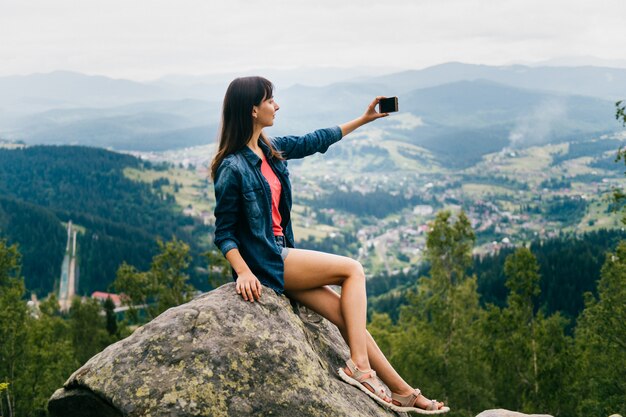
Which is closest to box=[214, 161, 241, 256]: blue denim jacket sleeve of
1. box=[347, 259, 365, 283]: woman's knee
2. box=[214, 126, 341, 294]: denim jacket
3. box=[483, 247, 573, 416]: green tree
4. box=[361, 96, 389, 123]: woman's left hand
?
box=[214, 126, 341, 294]: denim jacket

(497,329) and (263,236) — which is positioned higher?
(263,236)

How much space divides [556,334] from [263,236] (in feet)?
104

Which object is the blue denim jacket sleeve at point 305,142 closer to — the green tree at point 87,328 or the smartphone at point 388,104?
the smartphone at point 388,104

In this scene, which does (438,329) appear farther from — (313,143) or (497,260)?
(497,260)

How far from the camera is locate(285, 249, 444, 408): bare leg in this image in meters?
8.23

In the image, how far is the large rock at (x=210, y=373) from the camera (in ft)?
22.6

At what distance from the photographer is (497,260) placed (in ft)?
419

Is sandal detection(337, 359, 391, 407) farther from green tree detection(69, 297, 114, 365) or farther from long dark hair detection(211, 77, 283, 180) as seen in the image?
green tree detection(69, 297, 114, 365)

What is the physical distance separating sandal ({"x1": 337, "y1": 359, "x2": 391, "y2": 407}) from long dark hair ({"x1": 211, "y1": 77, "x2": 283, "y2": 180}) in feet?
11.3

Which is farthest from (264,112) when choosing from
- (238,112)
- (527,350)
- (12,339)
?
(12,339)

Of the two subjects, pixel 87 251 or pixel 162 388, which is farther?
pixel 87 251

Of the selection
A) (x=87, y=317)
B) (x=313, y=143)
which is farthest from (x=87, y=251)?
(x=313, y=143)

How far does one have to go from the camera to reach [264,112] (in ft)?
26.6

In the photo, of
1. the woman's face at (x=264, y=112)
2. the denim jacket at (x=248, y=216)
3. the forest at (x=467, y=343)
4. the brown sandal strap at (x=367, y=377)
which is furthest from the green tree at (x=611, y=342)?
the woman's face at (x=264, y=112)
